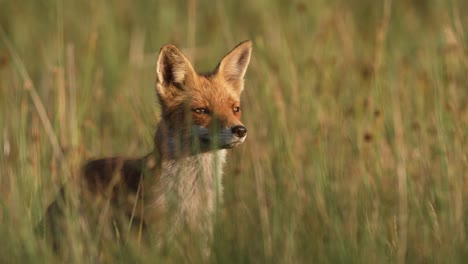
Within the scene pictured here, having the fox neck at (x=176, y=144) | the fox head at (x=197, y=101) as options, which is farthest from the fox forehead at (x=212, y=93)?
the fox neck at (x=176, y=144)

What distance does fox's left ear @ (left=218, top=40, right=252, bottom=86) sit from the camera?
6.36 m

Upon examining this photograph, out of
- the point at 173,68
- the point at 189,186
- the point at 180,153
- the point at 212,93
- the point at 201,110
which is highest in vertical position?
the point at 173,68

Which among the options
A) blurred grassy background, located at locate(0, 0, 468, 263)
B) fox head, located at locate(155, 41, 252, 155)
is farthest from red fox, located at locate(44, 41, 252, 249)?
blurred grassy background, located at locate(0, 0, 468, 263)

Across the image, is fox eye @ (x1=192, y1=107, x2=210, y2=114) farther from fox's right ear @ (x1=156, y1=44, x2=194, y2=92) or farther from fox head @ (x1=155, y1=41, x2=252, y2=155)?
fox's right ear @ (x1=156, y1=44, x2=194, y2=92)

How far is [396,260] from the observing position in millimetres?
4422

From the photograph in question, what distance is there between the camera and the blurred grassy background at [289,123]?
4.55 meters

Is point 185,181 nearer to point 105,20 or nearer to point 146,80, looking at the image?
point 146,80

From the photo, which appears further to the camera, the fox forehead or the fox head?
the fox forehead

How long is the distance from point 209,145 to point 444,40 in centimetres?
243

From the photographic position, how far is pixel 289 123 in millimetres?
6910

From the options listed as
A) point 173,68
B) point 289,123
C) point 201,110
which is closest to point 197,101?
point 201,110

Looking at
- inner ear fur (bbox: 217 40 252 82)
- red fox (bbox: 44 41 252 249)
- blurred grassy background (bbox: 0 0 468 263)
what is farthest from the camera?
inner ear fur (bbox: 217 40 252 82)

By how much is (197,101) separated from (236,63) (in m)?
0.53

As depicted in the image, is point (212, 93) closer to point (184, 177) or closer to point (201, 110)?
point (201, 110)
